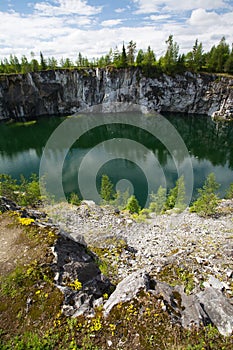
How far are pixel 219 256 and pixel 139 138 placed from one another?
53.9 metres

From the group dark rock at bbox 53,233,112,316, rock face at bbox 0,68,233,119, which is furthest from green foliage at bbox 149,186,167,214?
rock face at bbox 0,68,233,119

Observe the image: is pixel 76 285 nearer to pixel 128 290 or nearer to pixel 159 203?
pixel 128 290

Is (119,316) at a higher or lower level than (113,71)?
lower

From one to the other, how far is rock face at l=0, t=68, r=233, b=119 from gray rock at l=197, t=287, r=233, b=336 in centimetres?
8293

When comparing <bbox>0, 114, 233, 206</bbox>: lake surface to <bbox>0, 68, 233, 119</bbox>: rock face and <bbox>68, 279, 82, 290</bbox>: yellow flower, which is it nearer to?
<bbox>0, 68, 233, 119</bbox>: rock face

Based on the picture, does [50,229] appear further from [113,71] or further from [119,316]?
[113,71]

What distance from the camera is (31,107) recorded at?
295 ft

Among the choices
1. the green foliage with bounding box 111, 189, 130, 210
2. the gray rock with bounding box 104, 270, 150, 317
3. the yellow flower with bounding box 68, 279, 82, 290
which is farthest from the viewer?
the green foliage with bounding box 111, 189, 130, 210

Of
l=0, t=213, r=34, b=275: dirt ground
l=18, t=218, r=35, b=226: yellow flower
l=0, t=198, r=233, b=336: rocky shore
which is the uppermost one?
l=18, t=218, r=35, b=226: yellow flower

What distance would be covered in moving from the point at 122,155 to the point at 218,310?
44010 millimetres

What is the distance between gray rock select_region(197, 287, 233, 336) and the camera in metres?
6.14

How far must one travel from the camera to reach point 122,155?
49.6m

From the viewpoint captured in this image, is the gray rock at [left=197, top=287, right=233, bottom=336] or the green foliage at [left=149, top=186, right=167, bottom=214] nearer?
the gray rock at [left=197, top=287, right=233, bottom=336]

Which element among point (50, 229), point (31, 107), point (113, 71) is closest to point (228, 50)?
point (113, 71)
